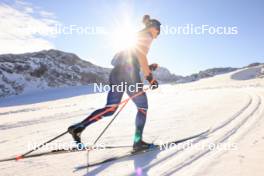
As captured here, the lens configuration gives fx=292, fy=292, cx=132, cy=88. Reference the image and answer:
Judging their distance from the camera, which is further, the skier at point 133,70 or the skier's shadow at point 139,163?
the skier at point 133,70

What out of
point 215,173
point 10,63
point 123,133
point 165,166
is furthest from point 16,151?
point 10,63

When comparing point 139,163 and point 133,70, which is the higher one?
point 133,70

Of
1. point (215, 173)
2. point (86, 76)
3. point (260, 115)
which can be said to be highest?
point (86, 76)

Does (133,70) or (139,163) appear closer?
(139,163)

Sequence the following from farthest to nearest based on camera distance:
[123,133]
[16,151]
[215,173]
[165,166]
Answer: [123,133] → [16,151] → [165,166] → [215,173]

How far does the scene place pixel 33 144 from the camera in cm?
581

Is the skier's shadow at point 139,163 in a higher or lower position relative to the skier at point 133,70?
lower

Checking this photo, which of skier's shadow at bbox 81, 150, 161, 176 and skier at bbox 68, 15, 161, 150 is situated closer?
skier's shadow at bbox 81, 150, 161, 176

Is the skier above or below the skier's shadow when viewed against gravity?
above

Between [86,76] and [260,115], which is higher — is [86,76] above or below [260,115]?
above

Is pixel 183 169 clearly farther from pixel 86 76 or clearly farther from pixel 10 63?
pixel 86 76

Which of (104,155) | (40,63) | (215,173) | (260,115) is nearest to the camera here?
(215,173)

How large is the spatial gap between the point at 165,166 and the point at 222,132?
2279 mm

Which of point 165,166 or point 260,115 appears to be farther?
point 260,115
